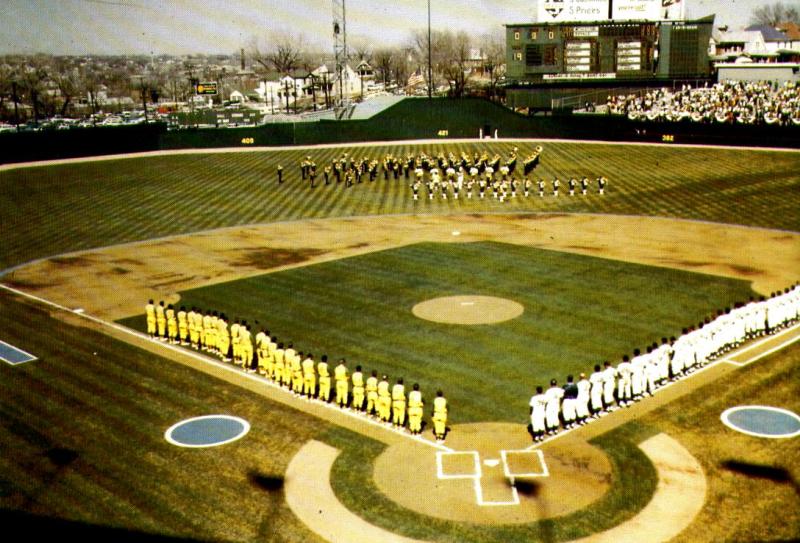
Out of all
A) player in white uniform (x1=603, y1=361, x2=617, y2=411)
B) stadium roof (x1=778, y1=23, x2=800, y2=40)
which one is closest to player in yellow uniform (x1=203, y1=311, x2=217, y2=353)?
player in white uniform (x1=603, y1=361, x2=617, y2=411)

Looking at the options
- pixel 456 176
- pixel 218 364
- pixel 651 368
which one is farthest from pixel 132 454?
pixel 456 176

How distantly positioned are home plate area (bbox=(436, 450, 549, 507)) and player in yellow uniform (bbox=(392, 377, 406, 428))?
1.68 m

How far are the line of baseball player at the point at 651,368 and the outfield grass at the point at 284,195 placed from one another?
59.6 ft

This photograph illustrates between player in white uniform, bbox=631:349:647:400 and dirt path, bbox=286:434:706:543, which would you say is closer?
dirt path, bbox=286:434:706:543

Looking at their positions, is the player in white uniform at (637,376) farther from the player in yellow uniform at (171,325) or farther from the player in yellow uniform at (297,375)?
the player in yellow uniform at (171,325)

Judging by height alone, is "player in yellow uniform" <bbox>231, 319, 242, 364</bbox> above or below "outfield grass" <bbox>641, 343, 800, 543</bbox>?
above

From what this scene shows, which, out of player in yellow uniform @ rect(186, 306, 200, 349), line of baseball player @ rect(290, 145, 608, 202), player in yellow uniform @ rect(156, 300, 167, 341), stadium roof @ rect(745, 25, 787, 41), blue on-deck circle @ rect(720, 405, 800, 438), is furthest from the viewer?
stadium roof @ rect(745, 25, 787, 41)

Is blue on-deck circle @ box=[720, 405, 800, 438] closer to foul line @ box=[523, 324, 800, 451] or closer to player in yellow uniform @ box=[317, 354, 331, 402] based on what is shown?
foul line @ box=[523, 324, 800, 451]

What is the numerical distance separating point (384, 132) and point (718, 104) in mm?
32558

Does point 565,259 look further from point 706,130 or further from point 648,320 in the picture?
point 706,130

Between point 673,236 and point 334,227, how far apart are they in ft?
59.9

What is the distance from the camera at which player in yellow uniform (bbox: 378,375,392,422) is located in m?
18.2

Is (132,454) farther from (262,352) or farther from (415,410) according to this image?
(415,410)

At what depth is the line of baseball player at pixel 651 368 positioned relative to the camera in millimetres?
17734
